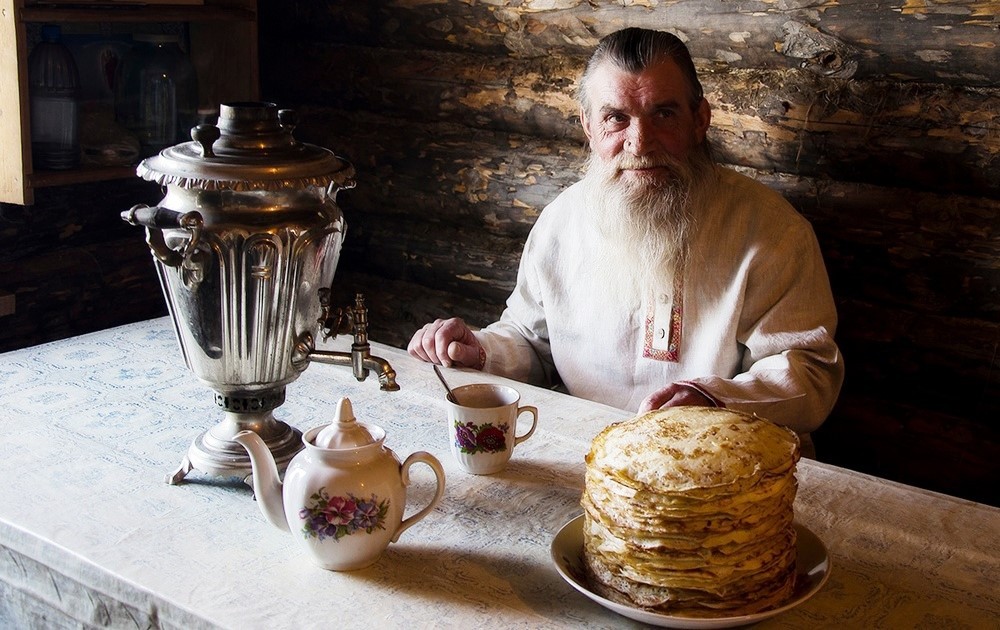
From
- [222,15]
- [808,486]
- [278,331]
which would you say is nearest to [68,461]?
[278,331]

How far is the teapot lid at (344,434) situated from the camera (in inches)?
49.6

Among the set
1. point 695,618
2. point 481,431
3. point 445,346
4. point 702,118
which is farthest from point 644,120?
point 695,618

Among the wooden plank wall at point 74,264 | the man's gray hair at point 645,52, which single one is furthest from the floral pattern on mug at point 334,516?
the wooden plank wall at point 74,264

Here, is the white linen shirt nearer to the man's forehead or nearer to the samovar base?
the man's forehead

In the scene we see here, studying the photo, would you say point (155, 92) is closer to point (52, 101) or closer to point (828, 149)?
point (52, 101)

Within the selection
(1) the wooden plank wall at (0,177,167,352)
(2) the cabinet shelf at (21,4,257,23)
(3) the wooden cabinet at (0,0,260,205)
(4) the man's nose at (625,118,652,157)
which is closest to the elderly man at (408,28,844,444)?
(4) the man's nose at (625,118,652,157)

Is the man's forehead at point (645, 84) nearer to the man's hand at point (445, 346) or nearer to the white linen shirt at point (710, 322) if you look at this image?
the white linen shirt at point (710, 322)

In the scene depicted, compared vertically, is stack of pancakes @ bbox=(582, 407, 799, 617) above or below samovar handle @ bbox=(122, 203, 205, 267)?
below

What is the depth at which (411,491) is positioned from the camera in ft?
4.94

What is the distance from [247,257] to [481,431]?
412mm

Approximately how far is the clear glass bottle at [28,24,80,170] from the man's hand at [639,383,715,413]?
1647 millimetres

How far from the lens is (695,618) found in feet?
3.68

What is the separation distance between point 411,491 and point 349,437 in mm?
269

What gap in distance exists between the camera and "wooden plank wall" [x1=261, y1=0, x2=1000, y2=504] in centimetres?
208
